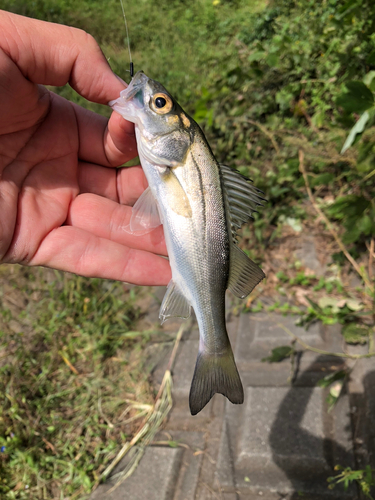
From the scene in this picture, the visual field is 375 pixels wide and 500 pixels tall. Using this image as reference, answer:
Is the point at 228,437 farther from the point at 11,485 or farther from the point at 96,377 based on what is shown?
the point at 11,485

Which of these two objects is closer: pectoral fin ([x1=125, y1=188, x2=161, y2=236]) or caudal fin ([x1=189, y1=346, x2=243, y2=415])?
caudal fin ([x1=189, y1=346, x2=243, y2=415])

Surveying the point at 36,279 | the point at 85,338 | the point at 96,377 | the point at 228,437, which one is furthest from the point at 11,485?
the point at 36,279

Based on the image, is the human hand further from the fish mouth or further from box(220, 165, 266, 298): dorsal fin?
box(220, 165, 266, 298): dorsal fin

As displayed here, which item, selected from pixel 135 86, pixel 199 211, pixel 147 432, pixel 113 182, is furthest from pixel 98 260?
pixel 147 432

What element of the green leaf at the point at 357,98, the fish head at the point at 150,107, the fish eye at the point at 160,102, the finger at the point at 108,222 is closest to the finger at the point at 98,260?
the finger at the point at 108,222

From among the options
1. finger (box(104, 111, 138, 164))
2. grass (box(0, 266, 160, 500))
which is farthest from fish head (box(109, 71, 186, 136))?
grass (box(0, 266, 160, 500))

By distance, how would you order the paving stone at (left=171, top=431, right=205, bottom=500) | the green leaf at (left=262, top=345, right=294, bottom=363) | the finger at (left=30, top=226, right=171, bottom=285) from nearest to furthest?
the finger at (left=30, top=226, right=171, bottom=285)
the paving stone at (left=171, top=431, right=205, bottom=500)
the green leaf at (left=262, top=345, right=294, bottom=363)

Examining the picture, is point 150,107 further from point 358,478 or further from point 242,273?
point 358,478
